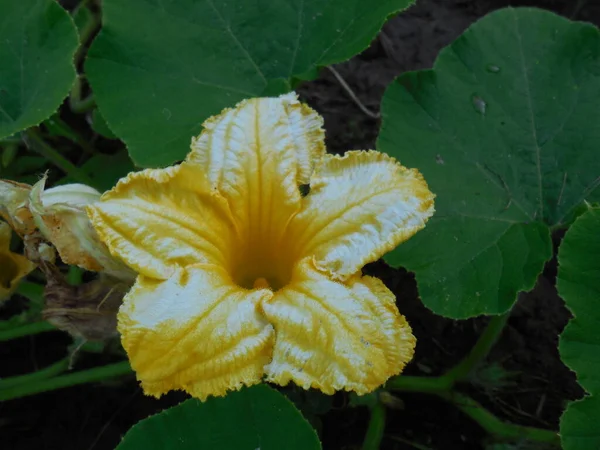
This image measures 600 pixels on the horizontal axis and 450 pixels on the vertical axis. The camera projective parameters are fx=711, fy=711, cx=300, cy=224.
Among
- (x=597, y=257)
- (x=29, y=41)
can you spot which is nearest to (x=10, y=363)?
(x=29, y=41)

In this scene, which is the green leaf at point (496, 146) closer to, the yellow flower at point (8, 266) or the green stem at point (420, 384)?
the green stem at point (420, 384)

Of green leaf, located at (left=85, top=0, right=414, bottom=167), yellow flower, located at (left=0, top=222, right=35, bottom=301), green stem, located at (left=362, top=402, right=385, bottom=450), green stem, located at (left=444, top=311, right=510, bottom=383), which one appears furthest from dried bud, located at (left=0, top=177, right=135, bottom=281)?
green stem, located at (left=444, top=311, right=510, bottom=383)

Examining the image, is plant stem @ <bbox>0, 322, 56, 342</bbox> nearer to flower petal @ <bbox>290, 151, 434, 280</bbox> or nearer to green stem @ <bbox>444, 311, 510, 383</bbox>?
flower petal @ <bbox>290, 151, 434, 280</bbox>

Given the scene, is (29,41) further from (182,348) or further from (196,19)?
(182,348)

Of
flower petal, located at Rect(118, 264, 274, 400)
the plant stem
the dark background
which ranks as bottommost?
the dark background

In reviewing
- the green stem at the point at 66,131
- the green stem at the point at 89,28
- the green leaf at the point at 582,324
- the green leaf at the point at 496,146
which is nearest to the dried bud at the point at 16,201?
the green stem at the point at 66,131

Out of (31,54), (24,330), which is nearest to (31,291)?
(24,330)
